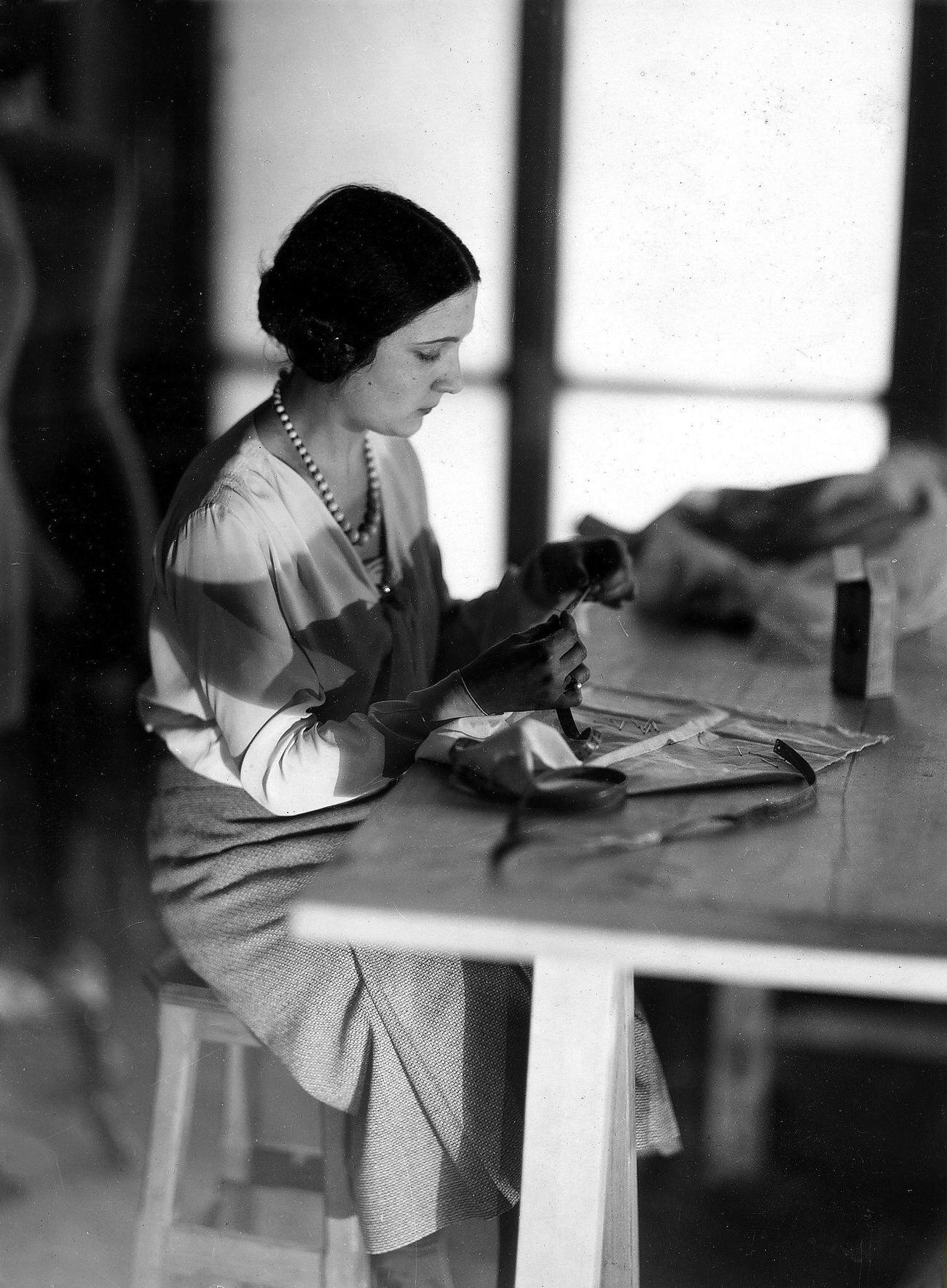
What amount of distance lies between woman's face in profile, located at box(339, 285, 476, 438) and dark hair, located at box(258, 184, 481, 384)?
12mm

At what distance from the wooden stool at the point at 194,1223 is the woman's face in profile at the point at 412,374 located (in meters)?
0.68

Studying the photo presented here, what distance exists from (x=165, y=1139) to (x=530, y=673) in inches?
29.0

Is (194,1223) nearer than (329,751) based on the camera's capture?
No

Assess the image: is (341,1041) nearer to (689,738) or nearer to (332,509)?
(689,738)

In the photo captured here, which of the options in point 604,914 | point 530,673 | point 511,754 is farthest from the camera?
point 530,673

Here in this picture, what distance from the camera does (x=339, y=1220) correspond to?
57.3 inches

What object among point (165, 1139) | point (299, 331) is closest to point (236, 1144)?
point (165, 1139)

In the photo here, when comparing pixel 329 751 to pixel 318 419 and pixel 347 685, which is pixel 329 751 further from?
pixel 318 419

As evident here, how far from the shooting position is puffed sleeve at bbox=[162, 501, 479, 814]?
1.36 meters

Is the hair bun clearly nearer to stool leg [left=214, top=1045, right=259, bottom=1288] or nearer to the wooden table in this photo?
the wooden table

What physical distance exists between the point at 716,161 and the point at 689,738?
0.65 meters

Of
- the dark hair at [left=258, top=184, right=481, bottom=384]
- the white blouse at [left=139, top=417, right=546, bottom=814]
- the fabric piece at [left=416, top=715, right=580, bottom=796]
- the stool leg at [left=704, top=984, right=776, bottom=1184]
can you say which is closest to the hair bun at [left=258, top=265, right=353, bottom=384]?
the dark hair at [left=258, top=184, right=481, bottom=384]

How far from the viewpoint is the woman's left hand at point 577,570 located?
160 cm

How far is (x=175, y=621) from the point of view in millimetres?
1515
